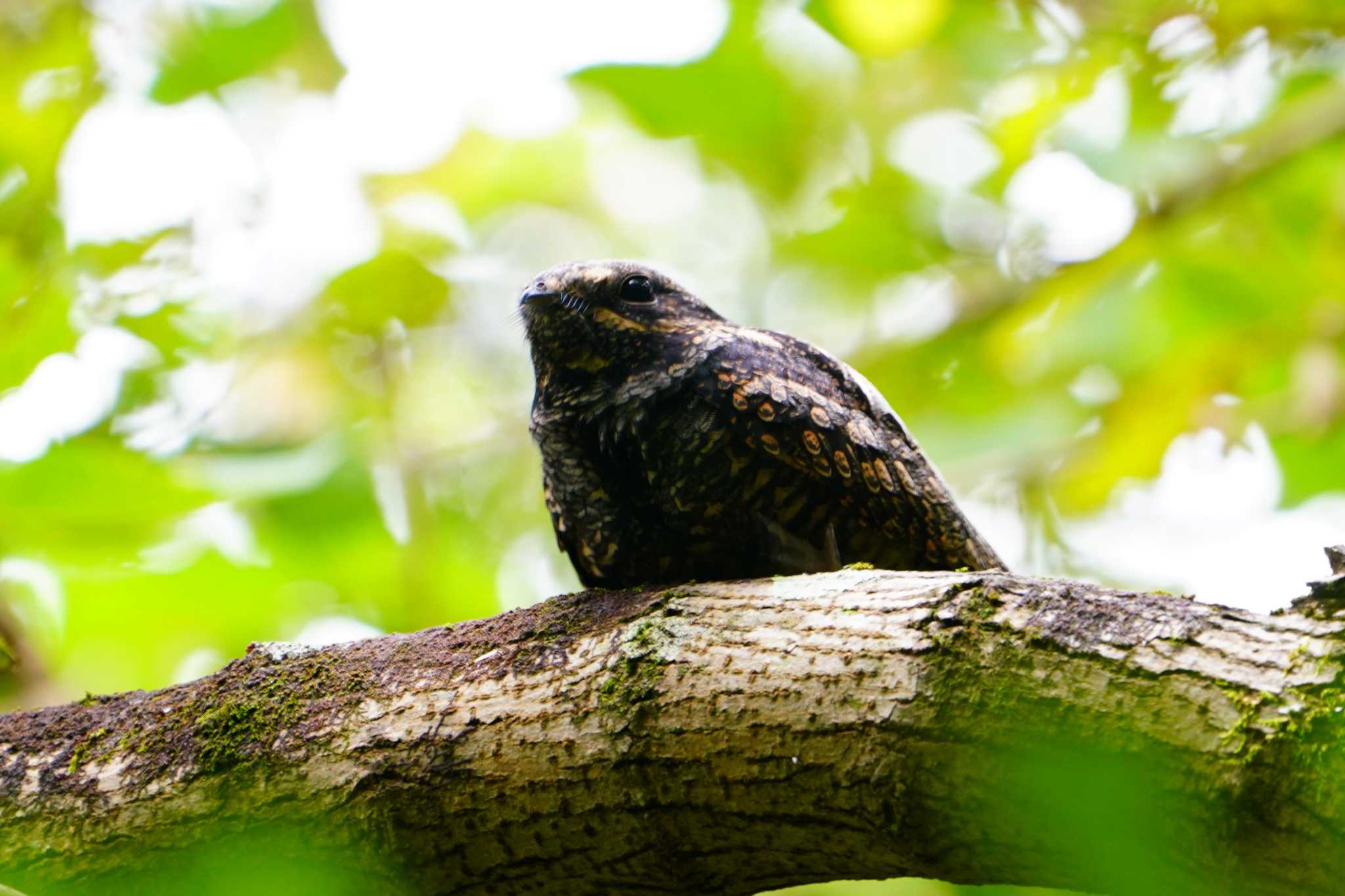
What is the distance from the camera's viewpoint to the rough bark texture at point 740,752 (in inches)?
76.7

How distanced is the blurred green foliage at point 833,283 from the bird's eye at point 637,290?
4.39 feet

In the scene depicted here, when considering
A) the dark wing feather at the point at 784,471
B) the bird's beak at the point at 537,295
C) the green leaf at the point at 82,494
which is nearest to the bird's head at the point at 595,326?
the bird's beak at the point at 537,295

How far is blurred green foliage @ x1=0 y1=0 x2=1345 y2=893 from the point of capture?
4.41 metres

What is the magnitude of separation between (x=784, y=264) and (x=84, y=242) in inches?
128

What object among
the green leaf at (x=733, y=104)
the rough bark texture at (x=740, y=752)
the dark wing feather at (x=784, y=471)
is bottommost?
the rough bark texture at (x=740, y=752)

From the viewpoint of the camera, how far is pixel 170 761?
2.82 meters

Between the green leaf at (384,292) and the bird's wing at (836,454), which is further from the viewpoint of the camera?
the green leaf at (384,292)

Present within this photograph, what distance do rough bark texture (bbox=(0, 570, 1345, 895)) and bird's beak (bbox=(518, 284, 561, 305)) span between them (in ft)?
2.95

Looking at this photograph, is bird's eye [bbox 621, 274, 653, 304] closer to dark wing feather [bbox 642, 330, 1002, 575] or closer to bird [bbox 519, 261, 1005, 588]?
bird [bbox 519, 261, 1005, 588]

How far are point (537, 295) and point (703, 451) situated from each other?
70 cm

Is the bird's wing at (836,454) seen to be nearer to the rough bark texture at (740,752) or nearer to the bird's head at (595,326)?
the bird's head at (595,326)

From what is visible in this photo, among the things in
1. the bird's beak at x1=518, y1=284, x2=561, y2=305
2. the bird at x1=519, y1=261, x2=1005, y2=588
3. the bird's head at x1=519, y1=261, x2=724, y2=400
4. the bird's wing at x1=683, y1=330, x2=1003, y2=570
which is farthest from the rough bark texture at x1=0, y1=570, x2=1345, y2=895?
the bird's beak at x1=518, y1=284, x2=561, y2=305

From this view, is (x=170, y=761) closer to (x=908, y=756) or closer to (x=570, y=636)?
(x=570, y=636)

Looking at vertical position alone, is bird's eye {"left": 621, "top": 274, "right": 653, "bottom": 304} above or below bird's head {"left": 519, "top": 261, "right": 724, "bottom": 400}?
above
